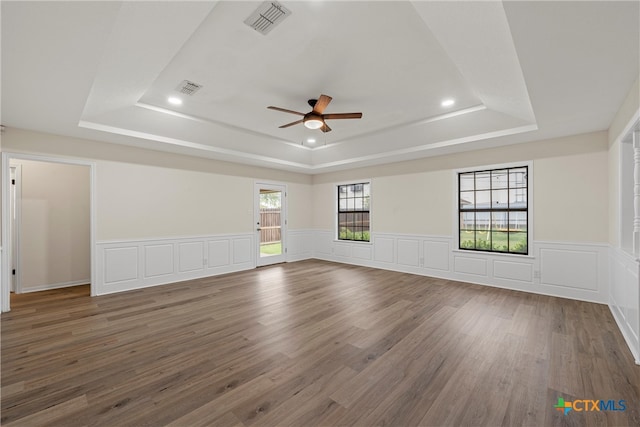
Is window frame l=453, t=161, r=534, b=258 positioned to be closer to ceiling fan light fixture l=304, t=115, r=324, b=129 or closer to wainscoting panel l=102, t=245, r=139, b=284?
ceiling fan light fixture l=304, t=115, r=324, b=129

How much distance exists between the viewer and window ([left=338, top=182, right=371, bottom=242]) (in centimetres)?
711

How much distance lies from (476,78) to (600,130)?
2.70 metres

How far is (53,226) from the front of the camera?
→ 16.3 ft

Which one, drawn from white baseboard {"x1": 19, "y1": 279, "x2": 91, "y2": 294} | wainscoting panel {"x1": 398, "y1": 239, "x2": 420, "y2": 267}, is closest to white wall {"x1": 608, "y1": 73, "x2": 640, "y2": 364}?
wainscoting panel {"x1": 398, "y1": 239, "x2": 420, "y2": 267}

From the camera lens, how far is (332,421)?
5.65ft

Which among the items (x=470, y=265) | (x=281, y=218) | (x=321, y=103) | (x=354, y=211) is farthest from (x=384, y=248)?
(x=321, y=103)

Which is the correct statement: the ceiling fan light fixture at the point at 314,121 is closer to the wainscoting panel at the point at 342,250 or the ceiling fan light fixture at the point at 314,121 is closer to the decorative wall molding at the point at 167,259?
the decorative wall molding at the point at 167,259

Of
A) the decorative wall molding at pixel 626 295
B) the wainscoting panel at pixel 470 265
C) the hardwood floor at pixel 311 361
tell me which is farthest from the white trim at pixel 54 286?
the decorative wall molding at pixel 626 295

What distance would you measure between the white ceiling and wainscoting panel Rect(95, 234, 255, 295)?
1883mm

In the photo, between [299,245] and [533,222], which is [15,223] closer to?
[299,245]

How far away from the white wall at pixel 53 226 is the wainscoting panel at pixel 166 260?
4.05 ft

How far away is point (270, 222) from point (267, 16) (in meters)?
5.39

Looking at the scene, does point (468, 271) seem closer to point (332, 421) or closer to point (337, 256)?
point (337, 256)

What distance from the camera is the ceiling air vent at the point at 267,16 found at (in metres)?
2.09
